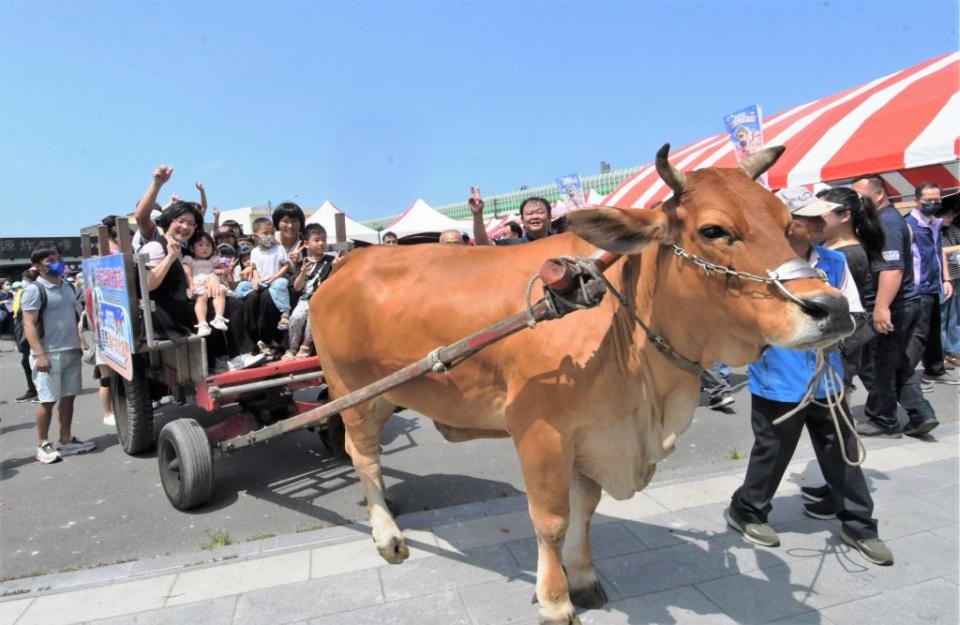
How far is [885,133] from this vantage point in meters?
7.88

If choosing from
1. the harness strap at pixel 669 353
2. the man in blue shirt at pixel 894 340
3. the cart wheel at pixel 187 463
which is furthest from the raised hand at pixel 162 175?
the man in blue shirt at pixel 894 340

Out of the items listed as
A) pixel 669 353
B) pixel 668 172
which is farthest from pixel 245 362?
pixel 668 172

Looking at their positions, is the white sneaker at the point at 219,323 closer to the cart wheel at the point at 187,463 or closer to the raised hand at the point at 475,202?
the cart wheel at the point at 187,463

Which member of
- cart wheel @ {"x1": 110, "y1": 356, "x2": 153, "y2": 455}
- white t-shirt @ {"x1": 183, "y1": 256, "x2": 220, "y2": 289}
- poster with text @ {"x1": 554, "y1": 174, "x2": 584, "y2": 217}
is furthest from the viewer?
poster with text @ {"x1": 554, "y1": 174, "x2": 584, "y2": 217}

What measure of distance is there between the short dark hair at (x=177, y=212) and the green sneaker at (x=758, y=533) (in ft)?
15.6

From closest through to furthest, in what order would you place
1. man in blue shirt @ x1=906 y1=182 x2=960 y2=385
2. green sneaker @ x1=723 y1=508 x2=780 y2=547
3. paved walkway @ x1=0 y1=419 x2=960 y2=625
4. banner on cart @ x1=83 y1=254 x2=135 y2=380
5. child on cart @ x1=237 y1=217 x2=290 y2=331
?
paved walkway @ x1=0 y1=419 x2=960 y2=625
green sneaker @ x1=723 y1=508 x2=780 y2=547
banner on cart @ x1=83 y1=254 x2=135 y2=380
child on cart @ x1=237 y1=217 x2=290 y2=331
man in blue shirt @ x1=906 y1=182 x2=960 y2=385

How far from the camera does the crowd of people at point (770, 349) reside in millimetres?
3115

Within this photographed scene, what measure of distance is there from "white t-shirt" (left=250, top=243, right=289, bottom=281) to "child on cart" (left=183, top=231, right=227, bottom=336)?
547mm

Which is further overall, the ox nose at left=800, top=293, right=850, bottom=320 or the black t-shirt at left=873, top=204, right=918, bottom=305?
the black t-shirt at left=873, top=204, right=918, bottom=305

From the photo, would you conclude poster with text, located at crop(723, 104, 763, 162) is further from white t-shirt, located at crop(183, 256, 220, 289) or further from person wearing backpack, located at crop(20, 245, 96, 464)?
person wearing backpack, located at crop(20, 245, 96, 464)

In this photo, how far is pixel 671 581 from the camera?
295 cm

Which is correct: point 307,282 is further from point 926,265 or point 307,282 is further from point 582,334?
point 926,265

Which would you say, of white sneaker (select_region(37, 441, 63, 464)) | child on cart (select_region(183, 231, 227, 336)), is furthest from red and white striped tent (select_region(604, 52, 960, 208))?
white sneaker (select_region(37, 441, 63, 464))

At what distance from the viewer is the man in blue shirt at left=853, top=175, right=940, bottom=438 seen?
474cm
